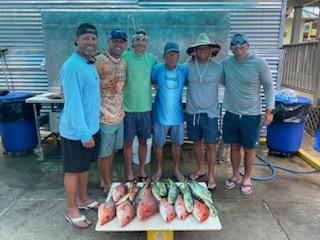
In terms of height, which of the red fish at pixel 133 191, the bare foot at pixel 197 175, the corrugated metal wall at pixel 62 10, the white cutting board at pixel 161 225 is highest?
the corrugated metal wall at pixel 62 10

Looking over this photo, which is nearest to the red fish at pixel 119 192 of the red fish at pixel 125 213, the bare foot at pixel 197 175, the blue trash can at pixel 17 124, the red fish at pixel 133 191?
the red fish at pixel 133 191

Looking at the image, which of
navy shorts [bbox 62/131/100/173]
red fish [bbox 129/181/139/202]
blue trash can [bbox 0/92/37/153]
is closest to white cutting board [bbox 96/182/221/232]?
red fish [bbox 129/181/139/202]

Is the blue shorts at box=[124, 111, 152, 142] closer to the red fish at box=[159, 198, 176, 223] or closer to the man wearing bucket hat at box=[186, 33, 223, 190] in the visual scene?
the man wearing bucket hat at box=[186, 33, 223, 190]

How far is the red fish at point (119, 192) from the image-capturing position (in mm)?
2882

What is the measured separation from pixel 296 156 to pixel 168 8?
3.40 m

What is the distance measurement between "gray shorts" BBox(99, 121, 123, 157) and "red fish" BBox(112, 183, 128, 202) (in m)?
0.47

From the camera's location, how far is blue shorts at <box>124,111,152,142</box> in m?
3.55

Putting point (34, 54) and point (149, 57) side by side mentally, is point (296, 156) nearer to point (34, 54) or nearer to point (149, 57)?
point (149, 57)

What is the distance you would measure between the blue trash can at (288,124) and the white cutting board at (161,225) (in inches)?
108

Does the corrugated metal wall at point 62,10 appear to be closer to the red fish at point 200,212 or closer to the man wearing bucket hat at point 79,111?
the man wearing bucket hat at point 79,111

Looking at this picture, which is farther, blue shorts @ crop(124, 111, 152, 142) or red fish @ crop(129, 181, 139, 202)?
blue shorts @ crop(124, 111, 152, 142)

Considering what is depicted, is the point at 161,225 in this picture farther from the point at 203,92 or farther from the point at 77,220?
the point at 203,92

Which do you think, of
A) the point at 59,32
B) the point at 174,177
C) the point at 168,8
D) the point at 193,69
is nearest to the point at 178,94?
the point at 193,69

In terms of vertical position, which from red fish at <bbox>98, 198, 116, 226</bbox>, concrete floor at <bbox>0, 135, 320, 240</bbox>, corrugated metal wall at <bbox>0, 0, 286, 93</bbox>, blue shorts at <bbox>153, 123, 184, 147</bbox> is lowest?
concrete floor at <bbox>0, 135, 320, 240</bbox>
